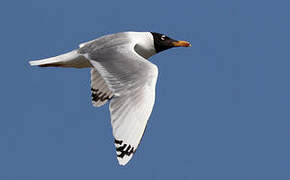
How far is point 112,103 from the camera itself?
26.3ft

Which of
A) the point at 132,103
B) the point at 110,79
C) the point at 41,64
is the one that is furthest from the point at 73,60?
the point at 132,103

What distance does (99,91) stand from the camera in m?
10.1

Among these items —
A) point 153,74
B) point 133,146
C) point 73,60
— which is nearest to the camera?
point 133,146

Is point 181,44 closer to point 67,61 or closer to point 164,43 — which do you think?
point 164,43

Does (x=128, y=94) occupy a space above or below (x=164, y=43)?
below

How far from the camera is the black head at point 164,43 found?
995 cm

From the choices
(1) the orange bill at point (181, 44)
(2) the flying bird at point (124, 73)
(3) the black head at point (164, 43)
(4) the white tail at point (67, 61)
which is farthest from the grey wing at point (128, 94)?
(1) the orange bill at point (181, 44)

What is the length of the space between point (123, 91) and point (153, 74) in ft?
1.46

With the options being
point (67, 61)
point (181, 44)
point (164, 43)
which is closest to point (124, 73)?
point (67, 61)

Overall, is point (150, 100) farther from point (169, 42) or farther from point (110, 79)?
point (169, 42)

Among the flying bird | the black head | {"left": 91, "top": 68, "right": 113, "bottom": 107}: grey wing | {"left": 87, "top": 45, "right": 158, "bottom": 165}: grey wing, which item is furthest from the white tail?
→ the black head

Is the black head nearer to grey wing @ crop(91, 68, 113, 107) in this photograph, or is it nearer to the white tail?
grey wing @ crop(91, 68, 113, 107)

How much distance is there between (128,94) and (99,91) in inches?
81.0

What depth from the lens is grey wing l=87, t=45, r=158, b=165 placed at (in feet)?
25.5
